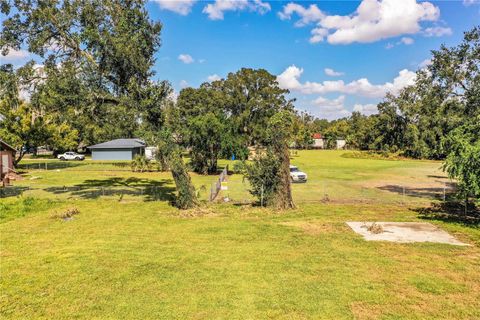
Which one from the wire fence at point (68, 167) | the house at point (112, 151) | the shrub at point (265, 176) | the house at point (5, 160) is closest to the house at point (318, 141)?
the house at point (112, 151)

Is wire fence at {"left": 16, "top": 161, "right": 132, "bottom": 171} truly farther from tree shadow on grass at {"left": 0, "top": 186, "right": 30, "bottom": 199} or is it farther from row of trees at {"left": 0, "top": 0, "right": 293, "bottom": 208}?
row of trees at {"left": 0, "top": 0, "right": 293, "bottom": 208}

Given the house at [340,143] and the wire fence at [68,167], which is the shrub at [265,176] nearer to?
the wire fence at [68,167]

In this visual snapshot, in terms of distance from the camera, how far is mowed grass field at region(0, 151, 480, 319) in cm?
828

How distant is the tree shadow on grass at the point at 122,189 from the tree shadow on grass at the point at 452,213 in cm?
1620

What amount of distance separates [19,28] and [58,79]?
451 cm

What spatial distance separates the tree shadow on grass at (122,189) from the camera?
24.7 metres

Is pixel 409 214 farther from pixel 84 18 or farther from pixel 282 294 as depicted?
pixel 84 18

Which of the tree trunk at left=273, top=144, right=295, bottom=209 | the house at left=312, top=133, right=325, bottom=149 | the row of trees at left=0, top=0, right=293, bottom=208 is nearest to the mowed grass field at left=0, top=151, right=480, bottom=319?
the tree trunk at left=273, top=144, right=295, bottom=209

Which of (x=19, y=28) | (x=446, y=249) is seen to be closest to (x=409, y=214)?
(x=446, y=249)

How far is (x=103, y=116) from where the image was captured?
23.0 m

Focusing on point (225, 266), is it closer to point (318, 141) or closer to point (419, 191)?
point (419, 191)

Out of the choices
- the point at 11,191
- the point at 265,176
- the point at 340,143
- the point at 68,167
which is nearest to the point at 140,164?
the point at 68,167

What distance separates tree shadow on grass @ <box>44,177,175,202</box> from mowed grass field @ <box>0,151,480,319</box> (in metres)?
5.00

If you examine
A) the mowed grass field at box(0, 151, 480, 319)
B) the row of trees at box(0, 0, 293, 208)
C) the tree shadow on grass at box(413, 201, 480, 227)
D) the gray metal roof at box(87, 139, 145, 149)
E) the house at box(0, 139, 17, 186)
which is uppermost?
the row of trees at box(0, 0, 293, 208)
